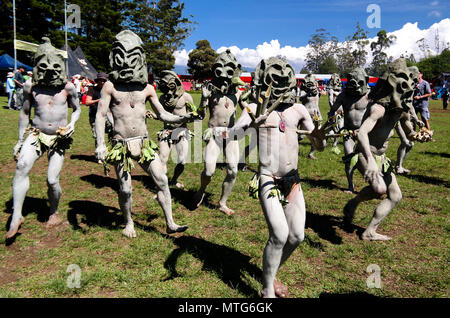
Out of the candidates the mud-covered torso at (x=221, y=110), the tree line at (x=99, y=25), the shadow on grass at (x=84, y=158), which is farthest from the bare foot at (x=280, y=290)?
the tree line at (x=99, y=25)

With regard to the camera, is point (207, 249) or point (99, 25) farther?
point (99, 25)

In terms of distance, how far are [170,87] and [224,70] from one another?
1517 millimetres

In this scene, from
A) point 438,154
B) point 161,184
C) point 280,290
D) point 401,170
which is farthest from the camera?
point 438,154

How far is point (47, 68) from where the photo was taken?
5.18m

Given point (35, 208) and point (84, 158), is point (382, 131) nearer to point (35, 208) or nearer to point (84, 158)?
point (35, 208)

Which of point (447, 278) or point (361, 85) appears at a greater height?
point (361, 85)

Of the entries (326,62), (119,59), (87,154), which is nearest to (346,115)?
(119,59)

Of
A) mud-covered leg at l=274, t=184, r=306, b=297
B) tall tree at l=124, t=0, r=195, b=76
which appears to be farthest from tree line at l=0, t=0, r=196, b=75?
mud-covered leg at l=274, t=184, r=306, b=297

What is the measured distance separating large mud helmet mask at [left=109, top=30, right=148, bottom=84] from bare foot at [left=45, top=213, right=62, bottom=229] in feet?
8.78

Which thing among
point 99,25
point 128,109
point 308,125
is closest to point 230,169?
point 128,109
